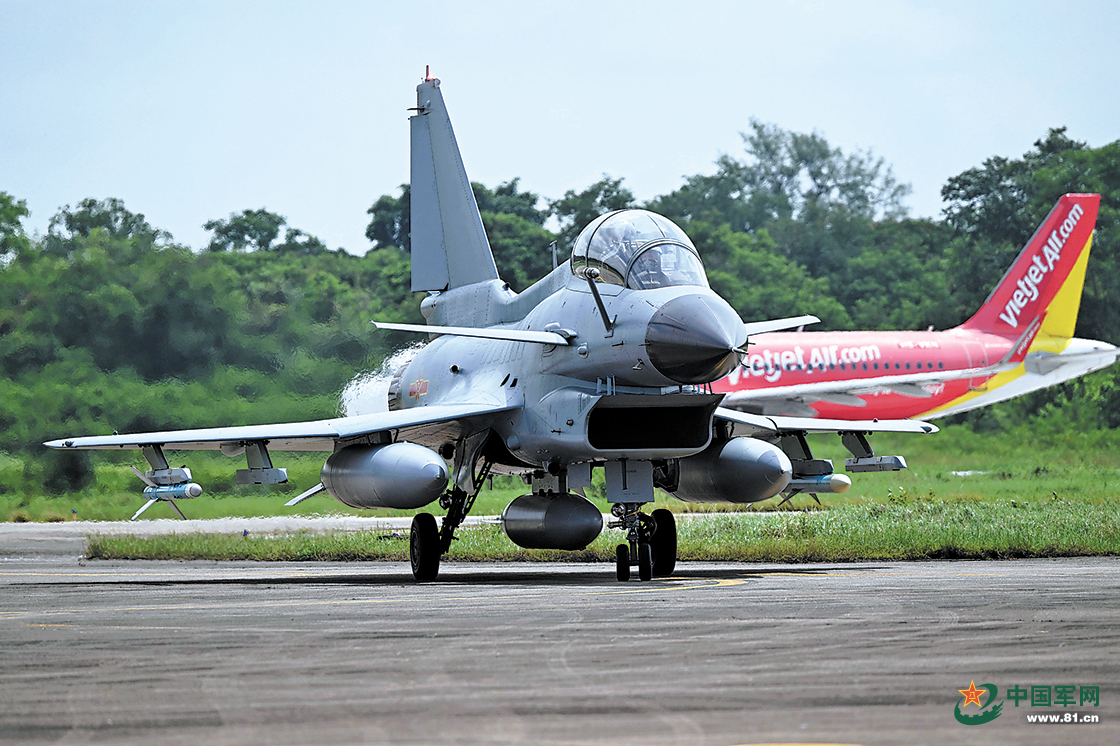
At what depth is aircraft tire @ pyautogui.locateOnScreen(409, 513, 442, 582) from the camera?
1647 cm

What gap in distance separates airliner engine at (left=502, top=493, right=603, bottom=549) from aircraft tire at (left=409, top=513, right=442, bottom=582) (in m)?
1.22

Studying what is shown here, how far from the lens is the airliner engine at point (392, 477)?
15047 millimetres

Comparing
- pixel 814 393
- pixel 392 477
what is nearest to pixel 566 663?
pixel 392 477

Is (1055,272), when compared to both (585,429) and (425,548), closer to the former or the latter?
(425,548)

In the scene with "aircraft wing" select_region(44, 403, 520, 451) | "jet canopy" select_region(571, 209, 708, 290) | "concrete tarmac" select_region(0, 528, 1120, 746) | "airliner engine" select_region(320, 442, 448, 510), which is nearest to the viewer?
"concrete tarmac" select_region(0, 528, 1120, 746)

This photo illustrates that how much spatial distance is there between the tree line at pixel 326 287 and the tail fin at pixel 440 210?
428cm

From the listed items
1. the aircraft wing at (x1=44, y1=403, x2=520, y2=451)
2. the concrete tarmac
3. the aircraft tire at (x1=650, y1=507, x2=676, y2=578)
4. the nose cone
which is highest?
the nose cone

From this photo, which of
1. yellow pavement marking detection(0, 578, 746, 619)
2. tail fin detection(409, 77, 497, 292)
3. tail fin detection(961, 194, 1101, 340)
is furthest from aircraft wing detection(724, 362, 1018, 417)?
yellow pavement marking detection(0, 578, 746, 619)

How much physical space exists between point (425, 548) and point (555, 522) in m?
2.08

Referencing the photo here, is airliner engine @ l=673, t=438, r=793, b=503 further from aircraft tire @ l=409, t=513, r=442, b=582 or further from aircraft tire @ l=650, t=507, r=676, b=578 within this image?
aircraft tire @ l=409, t=513, r=442, b=582

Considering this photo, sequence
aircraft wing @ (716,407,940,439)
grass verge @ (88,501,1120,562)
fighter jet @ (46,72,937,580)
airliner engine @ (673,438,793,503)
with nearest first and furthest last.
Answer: fighter jet @ (46,72,937,580) < airliner engine @ (673,438,793,503) < aircraft wing @ (716,407,940,439) < grass verge @ (88,501,1120,562)

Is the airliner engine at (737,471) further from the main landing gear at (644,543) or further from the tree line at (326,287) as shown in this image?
the tree line at (326,287)

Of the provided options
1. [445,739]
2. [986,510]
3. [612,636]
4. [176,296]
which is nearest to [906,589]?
[612,636]

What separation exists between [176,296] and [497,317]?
12.3 meters
